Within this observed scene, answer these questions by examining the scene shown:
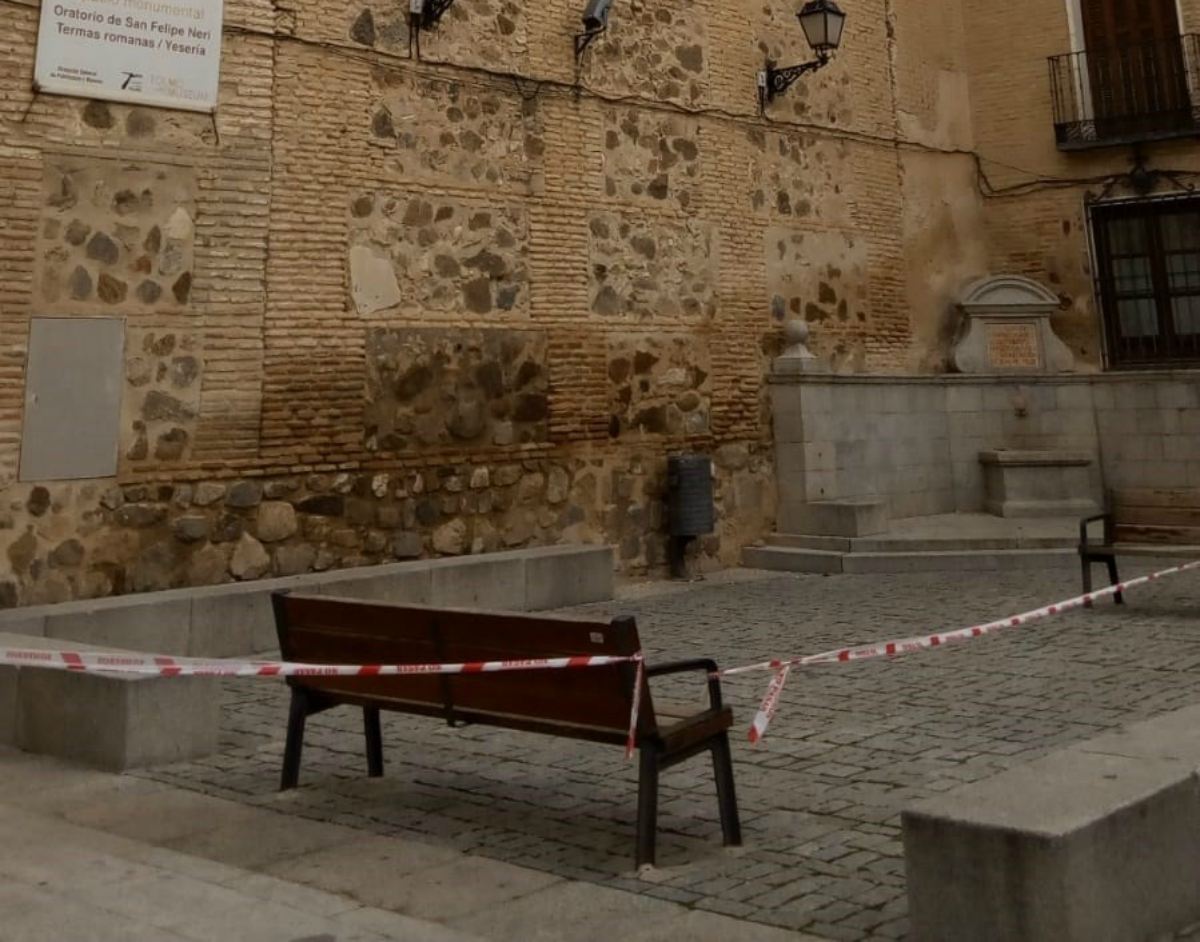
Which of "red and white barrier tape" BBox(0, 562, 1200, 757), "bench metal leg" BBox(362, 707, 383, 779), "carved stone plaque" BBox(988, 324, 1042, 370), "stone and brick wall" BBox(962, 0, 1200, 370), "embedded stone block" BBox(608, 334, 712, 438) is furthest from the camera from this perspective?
"stone and brick wall" BBox(962, 0, 1200, 370)

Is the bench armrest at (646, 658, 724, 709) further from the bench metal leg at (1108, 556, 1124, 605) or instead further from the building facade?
the building facade

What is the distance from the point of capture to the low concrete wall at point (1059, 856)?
90.4 inches

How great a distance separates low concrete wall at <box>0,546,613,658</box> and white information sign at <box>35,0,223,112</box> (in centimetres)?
343

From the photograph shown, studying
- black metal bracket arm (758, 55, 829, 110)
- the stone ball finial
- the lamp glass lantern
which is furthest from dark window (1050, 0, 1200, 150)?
the stone ball finial

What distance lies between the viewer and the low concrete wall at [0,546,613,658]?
631 cm

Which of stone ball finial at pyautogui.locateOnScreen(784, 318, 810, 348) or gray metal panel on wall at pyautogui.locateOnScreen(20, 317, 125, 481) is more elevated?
stone ball finial at pyautogui.locateOnScreen(784, 318, 810, 348)

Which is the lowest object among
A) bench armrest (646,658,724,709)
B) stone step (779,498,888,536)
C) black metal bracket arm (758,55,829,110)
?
bench armrest (646,658,724,709)

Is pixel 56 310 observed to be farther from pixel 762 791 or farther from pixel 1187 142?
pixel 1187 142

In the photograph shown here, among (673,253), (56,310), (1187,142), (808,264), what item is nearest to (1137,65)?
(1187,142)

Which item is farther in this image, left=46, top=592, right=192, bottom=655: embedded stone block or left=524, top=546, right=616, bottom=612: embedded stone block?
left=524, top=546, right=616, bottom=612: embedded stone block

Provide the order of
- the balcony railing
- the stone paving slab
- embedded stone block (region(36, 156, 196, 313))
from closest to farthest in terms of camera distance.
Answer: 1. the stone paving slab
2. embedded stone block (region(36, 156, 196, 313))
3. the balcony railing

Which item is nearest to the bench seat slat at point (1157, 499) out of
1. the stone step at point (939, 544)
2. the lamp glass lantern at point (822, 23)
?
the stone step at point (939, 544)

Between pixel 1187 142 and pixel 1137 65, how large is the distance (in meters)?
1.15

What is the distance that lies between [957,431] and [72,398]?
355 inches
